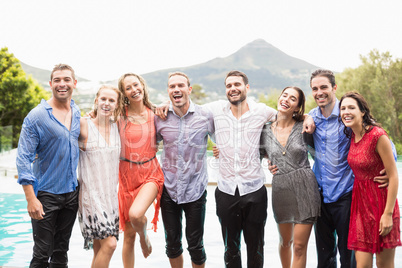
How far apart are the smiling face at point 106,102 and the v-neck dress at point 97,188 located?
0.62 feet

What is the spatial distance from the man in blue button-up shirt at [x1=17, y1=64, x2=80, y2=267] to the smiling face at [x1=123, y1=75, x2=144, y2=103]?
0.53 metres

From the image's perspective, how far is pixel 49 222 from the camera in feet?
Answer: 11.7

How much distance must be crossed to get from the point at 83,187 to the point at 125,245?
0.83 meters

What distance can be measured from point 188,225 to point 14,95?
2789 centimetres

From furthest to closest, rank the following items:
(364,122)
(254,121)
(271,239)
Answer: (271,239) < (254,121) < (364,122)

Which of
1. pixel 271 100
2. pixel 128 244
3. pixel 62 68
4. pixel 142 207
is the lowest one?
pixel 128 244

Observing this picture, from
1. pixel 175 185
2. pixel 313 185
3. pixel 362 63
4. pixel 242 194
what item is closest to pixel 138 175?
pixel 175 185

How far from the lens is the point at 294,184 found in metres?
3.86

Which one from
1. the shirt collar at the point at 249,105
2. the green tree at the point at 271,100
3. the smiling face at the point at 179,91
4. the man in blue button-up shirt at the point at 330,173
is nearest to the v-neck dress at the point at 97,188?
the smiling face at the point at 179,91

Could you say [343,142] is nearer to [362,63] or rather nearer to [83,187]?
[83,187]

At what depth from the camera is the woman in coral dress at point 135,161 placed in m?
4.05

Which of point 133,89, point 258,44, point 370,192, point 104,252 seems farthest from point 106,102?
point 258,44

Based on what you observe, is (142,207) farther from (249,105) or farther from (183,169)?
(249,105)

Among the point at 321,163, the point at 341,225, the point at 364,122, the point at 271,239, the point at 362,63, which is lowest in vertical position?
the point at 271,239
